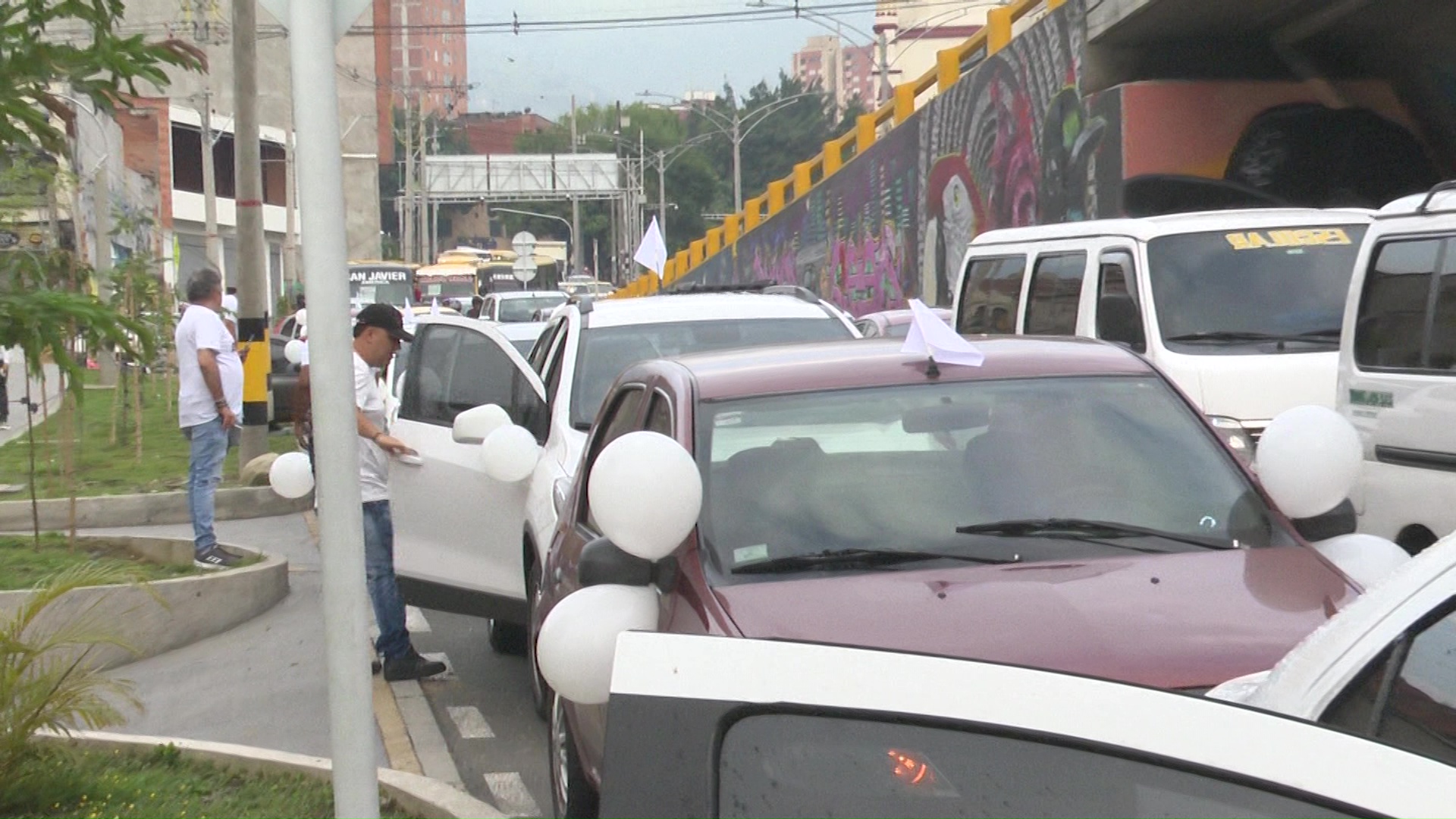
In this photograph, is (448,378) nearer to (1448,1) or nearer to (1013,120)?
(1448,1)

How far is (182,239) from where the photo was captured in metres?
68.6

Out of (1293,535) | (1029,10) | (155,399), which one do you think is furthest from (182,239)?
(1293,535)

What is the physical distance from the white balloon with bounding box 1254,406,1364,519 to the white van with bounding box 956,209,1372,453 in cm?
464

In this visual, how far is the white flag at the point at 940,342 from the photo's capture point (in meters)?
4.95

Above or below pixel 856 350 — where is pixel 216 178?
above

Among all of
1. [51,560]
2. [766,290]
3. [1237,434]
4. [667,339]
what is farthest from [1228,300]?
[51,560]

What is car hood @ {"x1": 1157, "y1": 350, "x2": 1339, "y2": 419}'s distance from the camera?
9.62 meters

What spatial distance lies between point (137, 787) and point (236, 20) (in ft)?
39.5

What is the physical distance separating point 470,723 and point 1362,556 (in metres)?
4.12

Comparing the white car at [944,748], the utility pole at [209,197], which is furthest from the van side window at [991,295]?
the utility pole at [209,197]

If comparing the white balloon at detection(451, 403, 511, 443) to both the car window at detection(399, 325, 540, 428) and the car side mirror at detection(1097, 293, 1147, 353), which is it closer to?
the car window at detection(399, 325, 540, 428)

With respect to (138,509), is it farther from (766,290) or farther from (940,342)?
(940,342)

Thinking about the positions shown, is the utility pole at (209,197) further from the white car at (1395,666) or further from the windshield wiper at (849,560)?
the white car at (1395,666)

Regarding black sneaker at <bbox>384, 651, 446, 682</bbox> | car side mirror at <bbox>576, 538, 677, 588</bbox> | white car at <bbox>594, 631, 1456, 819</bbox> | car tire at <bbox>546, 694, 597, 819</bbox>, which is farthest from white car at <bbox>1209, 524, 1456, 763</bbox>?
black sneaker at <bbox>384, 651, 446, 682</bbox>
